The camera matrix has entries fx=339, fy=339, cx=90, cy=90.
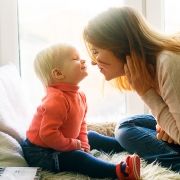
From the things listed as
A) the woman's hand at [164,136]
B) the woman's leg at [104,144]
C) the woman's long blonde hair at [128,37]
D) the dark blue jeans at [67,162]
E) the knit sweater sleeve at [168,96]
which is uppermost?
the woman's long blonde hair at [128,37]

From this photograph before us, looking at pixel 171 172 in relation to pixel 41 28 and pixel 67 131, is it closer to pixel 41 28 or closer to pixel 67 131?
pixel 67 131

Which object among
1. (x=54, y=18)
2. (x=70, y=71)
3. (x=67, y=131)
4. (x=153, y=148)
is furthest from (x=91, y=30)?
(x=54, y=18)

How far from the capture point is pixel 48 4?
181cm

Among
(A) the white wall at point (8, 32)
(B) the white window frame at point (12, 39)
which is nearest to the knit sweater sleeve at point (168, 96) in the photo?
(B) the white window frame at point (12, 39)

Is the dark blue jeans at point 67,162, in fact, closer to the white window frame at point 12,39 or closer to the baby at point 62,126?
the baby at point 62,126

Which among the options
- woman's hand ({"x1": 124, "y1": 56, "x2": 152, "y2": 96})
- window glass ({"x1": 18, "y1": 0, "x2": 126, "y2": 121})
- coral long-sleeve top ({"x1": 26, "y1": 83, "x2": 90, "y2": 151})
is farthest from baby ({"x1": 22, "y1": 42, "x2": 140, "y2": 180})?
window glass ({"x1": 18, "y1": 0, "x2": 126, "y2": 121})

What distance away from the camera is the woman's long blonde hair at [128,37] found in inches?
46.4

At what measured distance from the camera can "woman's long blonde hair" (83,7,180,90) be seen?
3.87 ft

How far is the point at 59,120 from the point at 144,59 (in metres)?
0.38

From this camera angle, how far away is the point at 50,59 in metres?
1.31

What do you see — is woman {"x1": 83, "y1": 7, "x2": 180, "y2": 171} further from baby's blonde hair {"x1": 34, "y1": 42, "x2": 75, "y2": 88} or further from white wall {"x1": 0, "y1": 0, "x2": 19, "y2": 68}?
white wall {"x1": 0, "y1": 0, "x2": 19, "y2": 68}

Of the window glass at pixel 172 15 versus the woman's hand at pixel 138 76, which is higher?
the window glass at pixel 172 15

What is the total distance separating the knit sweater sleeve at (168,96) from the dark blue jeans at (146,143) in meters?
0.10

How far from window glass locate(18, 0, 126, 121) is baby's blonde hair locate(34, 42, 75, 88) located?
0.47m
